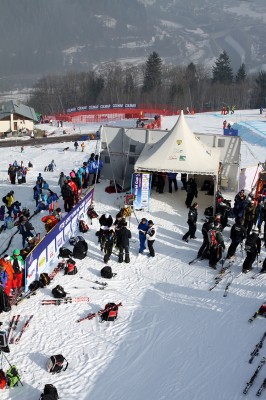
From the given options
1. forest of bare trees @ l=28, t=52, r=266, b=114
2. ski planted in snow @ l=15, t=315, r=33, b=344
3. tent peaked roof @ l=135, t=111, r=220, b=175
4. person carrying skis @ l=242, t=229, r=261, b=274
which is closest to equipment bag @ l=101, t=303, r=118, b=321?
ski planted in snow @ l=15, t=315, r=33, b=344

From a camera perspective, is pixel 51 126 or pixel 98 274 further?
pixel 51 126

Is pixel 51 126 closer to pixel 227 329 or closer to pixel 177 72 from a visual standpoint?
pixel 227 329

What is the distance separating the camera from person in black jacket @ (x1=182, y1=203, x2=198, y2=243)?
1400cm

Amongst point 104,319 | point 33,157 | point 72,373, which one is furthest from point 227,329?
point 33,157

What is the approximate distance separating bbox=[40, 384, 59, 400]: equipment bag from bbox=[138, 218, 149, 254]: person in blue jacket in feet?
19.5

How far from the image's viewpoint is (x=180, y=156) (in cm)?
1694

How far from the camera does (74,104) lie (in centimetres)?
10662

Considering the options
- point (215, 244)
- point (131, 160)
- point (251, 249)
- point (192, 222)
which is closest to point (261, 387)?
point (251, 249)

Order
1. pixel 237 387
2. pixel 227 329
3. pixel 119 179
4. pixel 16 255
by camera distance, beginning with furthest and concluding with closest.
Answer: pixel 119 179, pixel 16 255, pixel 227 329, pixel 237 387

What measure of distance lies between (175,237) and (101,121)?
46.1 metres

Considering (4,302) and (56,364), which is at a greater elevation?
(4,302)

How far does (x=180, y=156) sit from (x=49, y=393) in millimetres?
10743

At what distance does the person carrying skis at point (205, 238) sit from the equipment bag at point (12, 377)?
6.24m

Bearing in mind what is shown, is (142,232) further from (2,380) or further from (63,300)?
(2,380)
